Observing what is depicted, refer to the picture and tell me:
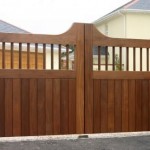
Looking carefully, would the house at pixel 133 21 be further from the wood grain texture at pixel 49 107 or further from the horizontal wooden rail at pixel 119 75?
the wood grain texture at pixel 49 107

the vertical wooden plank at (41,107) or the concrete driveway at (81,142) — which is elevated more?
the vertical wooden plank at (41,107)

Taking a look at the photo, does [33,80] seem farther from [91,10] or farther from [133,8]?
[91,10]

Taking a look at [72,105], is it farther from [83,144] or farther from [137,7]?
[137,7]

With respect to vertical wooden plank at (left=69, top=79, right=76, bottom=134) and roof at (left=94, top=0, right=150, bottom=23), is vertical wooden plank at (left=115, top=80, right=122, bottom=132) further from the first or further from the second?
roof at (left=94, top=0, right=150, bottom=23)

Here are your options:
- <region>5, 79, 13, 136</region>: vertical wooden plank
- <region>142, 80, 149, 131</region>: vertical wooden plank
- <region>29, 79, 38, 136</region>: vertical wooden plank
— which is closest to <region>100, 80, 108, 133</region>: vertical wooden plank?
<region>142, 80, 149, 131</region>: vertical wooden plank

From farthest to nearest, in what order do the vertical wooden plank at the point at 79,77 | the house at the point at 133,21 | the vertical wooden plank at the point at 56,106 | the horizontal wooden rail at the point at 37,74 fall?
1. the house at the point at 133,21
2. the vertical wooden plank at the point at 79,77
3. the vertical wooden plank at the point at 56,106
4. the horizontal wooden rail at the point at 37,74

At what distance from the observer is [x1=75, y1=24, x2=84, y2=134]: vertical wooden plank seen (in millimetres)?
5465

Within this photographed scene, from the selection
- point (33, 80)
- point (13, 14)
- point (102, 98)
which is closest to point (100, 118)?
point (102, 98)

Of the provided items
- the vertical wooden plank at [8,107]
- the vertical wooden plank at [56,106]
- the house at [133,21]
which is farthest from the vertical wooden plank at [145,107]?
the house at [133,21]

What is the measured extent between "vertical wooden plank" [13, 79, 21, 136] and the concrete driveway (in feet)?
0.56

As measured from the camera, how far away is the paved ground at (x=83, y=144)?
489cm

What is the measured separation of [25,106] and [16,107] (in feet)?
0.44

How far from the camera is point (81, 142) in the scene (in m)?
5.27

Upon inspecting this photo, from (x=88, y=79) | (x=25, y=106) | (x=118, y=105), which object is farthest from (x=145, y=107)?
(x=25, y=106)
